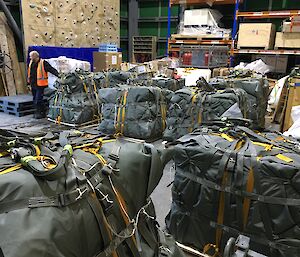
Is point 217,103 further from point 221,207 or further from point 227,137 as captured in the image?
point 221,207

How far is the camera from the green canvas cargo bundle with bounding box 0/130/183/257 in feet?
3.61

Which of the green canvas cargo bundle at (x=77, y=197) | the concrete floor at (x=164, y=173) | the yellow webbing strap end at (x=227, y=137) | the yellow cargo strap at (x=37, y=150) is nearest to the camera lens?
the green canvas cargo bundle at (x=77, y=197)

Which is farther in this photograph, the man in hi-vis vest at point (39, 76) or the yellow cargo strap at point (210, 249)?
the man in hi-vis vest at point (39, 76)

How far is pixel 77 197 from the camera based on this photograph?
126 centimetres

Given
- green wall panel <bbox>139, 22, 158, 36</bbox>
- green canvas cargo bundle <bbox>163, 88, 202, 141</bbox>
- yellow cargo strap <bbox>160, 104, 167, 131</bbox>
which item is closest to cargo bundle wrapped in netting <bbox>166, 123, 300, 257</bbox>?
green canvas cargo bundle <bbox>163, 88, 202, 141</bbox>

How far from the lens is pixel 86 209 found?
1.30 m

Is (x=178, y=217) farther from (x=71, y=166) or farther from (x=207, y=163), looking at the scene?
(x=71, y=166)

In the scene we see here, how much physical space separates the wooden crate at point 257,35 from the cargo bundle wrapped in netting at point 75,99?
16.1 ft

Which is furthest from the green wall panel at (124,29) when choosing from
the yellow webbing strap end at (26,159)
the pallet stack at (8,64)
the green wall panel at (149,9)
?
the yellow webbing strap end at (26,159)

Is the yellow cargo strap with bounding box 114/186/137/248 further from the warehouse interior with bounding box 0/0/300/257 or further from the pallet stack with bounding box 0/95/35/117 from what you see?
the pallet stack with bounding box 0/95/35/117

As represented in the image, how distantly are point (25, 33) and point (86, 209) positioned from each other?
7.90 metres

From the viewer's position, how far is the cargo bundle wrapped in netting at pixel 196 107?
406cm

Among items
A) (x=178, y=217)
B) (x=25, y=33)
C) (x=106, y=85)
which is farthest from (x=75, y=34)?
(x=178, y=217)

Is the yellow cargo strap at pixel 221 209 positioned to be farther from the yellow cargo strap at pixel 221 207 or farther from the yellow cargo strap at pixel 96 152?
the yellow cargo strap at pixel 96 152
